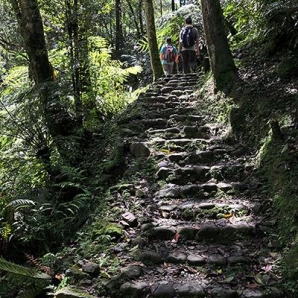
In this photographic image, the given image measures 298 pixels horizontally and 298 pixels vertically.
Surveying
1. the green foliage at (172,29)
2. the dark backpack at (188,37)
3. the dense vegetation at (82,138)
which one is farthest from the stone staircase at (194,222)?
the green foliage at (172,29)

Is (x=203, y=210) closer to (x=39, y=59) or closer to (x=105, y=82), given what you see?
(x=39, y=59)

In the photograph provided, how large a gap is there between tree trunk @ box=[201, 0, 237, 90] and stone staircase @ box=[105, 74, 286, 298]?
1143 millimetres

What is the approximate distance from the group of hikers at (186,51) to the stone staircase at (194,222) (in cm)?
459

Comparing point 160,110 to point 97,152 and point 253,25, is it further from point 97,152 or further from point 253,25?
point 253,25

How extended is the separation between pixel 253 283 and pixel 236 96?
4021 mm

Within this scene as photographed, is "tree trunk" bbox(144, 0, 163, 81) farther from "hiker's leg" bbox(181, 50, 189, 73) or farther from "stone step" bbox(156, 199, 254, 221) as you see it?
"stone step" bbox(156, 199, 254, 221)

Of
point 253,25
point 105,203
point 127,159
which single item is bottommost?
point 105,203

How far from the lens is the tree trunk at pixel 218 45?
742cm

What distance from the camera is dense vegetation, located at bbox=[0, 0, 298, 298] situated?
14.3 ft

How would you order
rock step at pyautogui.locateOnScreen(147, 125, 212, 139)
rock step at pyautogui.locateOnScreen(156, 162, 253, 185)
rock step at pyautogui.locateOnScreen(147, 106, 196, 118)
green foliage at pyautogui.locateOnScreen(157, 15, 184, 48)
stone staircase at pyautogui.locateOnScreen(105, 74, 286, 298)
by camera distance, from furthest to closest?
green foliage at pyautogui.locateOnScreen(157, 15, 184, 48), rock step at pyautogui.locateOnScreen(147, 106, 196, 118), rock step at pyautogui.locateOnScreen(147, 125, 212, 139), rock step at pyautogui.locateOnScreen(156, 162, 253, 185), stone staircase at pyautogui.locateOnScreen(105, 74, 286, 298)

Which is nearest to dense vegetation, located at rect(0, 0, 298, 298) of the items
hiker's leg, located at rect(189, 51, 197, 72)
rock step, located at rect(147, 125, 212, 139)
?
rock step, located at rect(147, 125, 212, 139)

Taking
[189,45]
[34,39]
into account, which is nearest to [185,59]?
[189,45]

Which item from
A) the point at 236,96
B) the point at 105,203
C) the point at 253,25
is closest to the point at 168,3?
the point at 253,25

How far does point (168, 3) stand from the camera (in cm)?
3080
